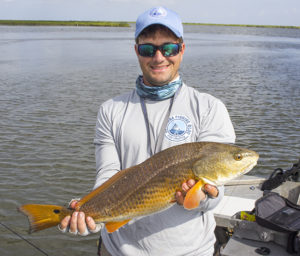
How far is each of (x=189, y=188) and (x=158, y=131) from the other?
58 cm

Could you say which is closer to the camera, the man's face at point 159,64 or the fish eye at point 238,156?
the fish eye at point 238,156

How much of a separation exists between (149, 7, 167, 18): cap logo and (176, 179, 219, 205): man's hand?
141cm

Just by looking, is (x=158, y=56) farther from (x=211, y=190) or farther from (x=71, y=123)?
(x=71, y=123)

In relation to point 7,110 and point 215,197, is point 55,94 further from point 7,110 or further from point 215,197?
point 215,197

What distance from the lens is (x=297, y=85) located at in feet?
75.3

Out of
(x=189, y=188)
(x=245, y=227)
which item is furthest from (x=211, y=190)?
(x=245, y=227)

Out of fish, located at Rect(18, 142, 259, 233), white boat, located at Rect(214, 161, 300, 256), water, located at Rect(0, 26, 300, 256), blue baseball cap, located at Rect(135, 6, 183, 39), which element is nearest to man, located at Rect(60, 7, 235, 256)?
blue baseball cap, located at Rect(135, 6, 183, 39)

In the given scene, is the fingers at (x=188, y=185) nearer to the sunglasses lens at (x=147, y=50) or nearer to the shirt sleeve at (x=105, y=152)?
the shirt sleeve at (x=105, y=152)

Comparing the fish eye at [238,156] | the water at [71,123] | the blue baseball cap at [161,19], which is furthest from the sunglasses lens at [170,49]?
the water at [71,123]

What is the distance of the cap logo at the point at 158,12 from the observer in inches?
121

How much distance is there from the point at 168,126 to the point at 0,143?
33.3 ft

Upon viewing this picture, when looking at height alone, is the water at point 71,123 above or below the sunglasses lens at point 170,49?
below

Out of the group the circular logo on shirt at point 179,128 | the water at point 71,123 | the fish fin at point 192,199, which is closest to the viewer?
the fish fin at point 192,199

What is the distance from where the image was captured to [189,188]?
282cm
